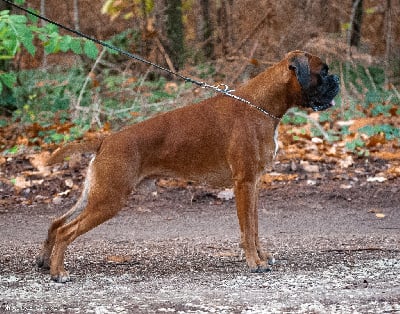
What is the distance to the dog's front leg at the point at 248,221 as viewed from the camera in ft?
18.6

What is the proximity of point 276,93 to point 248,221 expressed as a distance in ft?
3.43

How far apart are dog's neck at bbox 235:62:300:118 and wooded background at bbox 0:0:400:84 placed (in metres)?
6.17

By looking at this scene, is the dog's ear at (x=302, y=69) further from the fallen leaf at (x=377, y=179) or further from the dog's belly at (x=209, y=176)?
the fallen leaf at (x=377, y=179)

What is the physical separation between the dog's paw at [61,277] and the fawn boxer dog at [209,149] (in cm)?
10

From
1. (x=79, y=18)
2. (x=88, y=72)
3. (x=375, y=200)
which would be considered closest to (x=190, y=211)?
(x=375, y=200)

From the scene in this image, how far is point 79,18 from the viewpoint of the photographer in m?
15.0

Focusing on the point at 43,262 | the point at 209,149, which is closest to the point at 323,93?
the point at 209,149

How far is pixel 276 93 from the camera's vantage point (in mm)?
5914

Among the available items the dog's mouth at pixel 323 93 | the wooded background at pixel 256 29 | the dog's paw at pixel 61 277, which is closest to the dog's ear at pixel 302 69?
the dog's mouth at pixel 323 93

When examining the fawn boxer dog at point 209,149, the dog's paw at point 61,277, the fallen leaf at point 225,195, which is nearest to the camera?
the dog's paw at point 61,277

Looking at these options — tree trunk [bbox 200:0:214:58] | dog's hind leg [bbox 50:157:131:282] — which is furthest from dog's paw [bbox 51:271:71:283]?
tree trunk [bbox 200:0:214:58]

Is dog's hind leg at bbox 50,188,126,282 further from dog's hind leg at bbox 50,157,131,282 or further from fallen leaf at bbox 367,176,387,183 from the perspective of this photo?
fallen leaf at bbox 367,176,387,183

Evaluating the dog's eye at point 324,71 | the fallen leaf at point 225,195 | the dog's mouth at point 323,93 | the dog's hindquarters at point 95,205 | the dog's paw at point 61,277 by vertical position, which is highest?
the dog's eye at point 324,71

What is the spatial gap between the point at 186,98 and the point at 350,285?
6842mm
